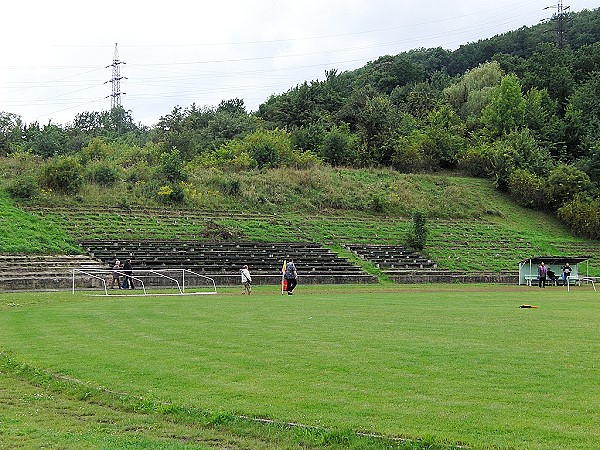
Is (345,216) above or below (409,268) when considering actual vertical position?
above

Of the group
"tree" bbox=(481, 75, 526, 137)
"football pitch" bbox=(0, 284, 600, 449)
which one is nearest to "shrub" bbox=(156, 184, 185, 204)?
"football pitch" bbox=(0, 284, 600, 449)

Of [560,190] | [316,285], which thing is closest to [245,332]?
[316,285]

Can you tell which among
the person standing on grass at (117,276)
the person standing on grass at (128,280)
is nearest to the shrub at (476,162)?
the person standing on grass at (117,276)

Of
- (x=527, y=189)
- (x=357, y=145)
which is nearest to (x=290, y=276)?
(x=527, y=189)

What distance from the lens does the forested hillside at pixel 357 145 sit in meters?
55.9

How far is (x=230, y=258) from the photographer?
44.8 metres

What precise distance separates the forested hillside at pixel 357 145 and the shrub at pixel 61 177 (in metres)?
0.08

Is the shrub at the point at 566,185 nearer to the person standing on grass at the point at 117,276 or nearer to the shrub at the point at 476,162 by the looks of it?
the shrub at the point at 476,162

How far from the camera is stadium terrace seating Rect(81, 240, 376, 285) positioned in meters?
41.7

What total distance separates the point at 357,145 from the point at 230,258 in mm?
36389

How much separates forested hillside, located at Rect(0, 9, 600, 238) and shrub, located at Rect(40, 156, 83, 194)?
76mm

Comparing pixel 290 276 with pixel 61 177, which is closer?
pixel 290 276

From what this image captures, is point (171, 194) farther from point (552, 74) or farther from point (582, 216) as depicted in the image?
point (552, 74)

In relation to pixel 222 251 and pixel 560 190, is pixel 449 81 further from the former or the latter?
pixel 222 251
